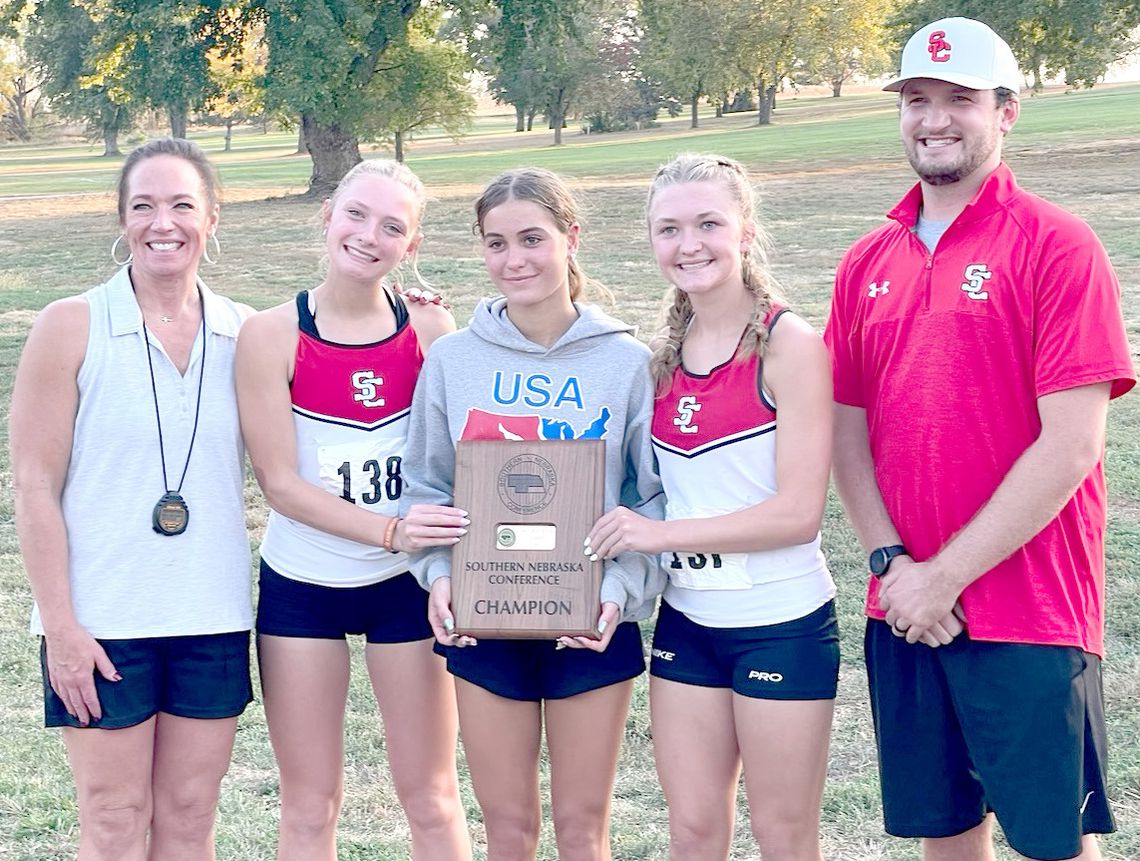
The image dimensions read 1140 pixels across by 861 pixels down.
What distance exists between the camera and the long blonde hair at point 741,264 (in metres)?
3.04

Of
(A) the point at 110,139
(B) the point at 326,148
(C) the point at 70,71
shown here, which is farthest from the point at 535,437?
(A) the point at 110,139

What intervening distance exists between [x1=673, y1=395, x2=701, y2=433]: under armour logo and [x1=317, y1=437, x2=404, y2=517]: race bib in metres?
0.68

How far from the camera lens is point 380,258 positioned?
317 cm

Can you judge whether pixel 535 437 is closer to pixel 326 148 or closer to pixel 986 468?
pixel 986 468

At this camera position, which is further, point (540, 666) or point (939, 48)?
point (540, 666)

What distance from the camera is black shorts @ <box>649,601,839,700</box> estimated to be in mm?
2895

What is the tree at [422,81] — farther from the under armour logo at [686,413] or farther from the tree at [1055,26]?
the under armour logo at [686,413]

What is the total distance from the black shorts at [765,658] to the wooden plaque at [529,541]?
0.24 m

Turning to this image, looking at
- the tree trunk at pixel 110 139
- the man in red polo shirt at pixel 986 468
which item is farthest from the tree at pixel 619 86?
the man in red polo shirt at pixel 986 468

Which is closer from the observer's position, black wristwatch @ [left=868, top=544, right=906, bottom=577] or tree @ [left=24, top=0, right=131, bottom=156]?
black wristwatch @ [left=868, top=544, right=906, bottom=577]

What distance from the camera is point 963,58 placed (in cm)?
285

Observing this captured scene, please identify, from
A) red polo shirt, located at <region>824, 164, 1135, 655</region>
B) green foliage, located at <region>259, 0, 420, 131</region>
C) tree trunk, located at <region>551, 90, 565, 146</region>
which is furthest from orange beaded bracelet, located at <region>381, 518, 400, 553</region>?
tree trunk, located at <region>551, 90, 565, 146</region>

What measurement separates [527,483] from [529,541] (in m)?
0.13

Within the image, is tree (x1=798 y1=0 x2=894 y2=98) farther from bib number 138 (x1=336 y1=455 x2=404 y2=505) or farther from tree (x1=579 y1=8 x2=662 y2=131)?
bib number 138 (x1=336 y1=455 x2=404 y2=505)
